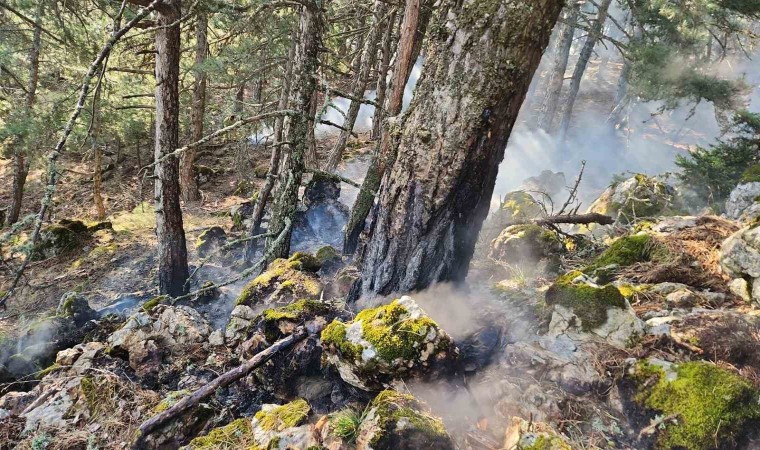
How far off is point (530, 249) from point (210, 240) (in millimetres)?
7434

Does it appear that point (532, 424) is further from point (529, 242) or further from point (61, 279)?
point (61, 279)

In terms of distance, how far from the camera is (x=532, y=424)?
2.51 metres

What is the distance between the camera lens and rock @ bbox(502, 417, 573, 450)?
2266 mm

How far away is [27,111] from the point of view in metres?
9.45

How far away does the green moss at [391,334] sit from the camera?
2.88 metres

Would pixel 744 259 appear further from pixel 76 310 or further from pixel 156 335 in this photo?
pixel 76 310

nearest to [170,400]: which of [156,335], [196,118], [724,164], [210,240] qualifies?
[156,335]

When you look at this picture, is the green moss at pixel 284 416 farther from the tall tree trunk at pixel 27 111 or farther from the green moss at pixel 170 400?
the tall tree trunk at pixel 27 111

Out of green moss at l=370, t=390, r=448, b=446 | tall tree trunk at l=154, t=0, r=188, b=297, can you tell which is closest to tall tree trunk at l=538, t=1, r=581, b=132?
tall tree trunk at l=154, t=0, r=188, b=297

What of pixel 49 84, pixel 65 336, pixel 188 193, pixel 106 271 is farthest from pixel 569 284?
pixel 49 84

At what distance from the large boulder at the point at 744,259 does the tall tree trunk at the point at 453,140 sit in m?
2.32

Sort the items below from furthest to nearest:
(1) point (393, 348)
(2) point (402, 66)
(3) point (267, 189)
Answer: (3) point (267, 189), (2) point (402, 66), (1) point (393, 348)

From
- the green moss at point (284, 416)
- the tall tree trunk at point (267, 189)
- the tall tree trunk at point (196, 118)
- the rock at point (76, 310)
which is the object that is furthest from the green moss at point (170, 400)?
Result: the tall tree trunk at point (196, 118)

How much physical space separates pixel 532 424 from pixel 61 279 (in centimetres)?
1011
